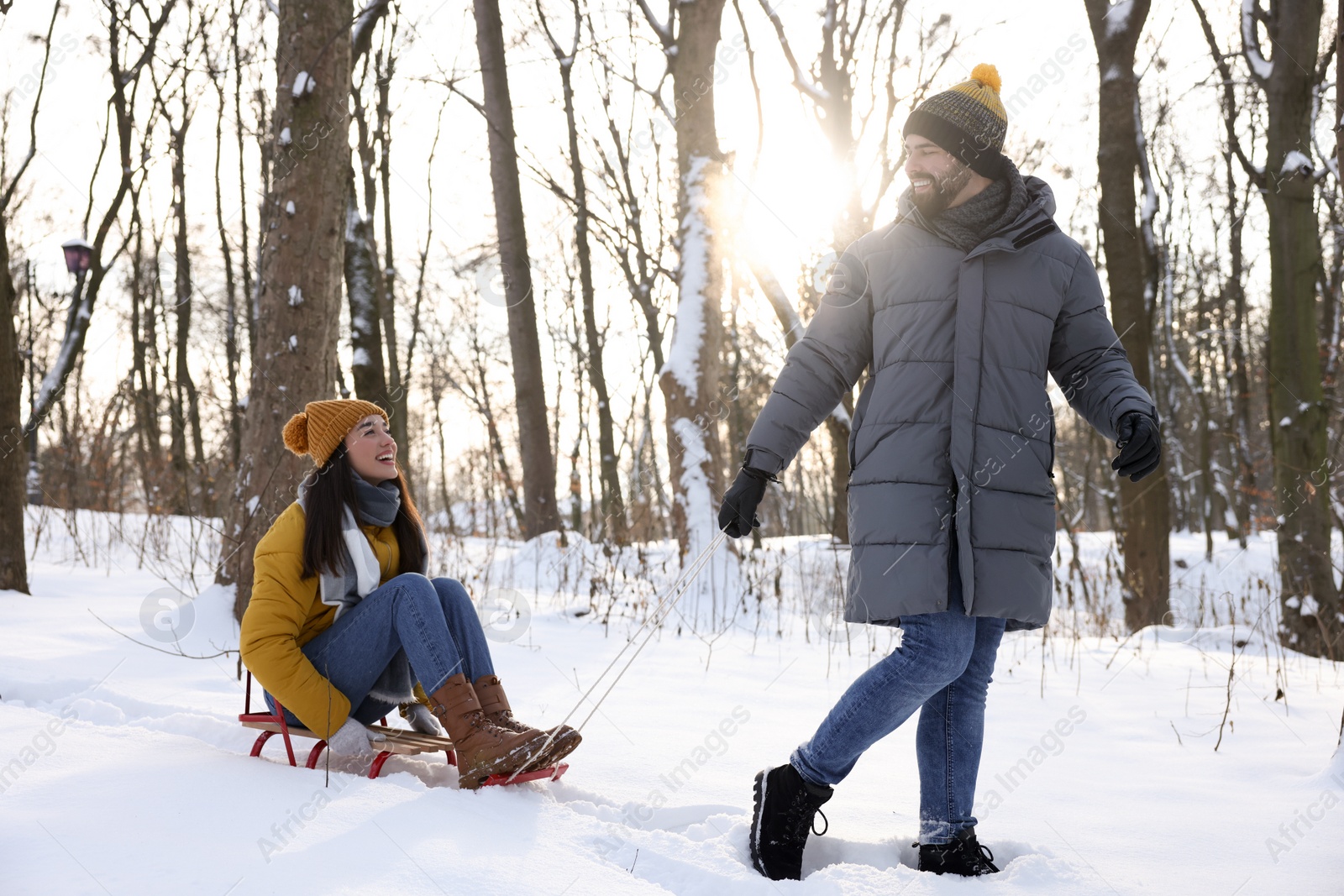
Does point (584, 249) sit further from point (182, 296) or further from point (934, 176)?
point (934, 176)

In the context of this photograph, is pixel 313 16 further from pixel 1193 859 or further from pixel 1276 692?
pixel 1276 692

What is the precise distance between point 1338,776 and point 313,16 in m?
5.43

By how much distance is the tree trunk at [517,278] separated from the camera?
31.9 feet

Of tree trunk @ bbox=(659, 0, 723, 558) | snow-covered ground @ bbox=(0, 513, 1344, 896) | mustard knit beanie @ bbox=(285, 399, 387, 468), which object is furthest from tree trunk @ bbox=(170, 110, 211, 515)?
mustard knit beanie @ bbox=(285, 399, 387, 468)

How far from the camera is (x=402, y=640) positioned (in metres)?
2.54

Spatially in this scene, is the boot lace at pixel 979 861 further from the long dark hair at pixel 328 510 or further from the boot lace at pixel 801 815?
the long dark hair at pixel 328 510

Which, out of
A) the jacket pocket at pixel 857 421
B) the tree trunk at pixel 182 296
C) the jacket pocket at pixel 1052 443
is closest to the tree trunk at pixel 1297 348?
the jacket pocket at pixel 1052 443

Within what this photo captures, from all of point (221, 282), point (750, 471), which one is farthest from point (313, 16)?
point (221, 282)

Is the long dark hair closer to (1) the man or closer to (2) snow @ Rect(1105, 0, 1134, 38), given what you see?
(1) the man

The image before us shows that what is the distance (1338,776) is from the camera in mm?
2699

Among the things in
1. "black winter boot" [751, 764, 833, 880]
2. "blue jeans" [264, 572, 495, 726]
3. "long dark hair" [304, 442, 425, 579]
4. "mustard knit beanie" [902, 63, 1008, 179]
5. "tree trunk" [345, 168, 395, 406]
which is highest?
"tree trunk" [345, 168, 395, 406]

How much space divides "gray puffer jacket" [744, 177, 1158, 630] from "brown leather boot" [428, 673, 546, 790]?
91 centimetres

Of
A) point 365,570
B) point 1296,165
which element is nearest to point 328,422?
point 365,570

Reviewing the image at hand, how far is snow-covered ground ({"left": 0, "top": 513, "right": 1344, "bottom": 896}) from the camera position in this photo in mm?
1895
